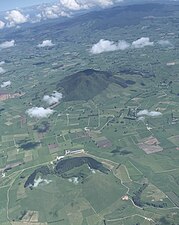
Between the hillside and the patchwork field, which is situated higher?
the patchwork field

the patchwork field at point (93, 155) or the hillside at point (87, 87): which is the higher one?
the patchwork field at point (93, 155)

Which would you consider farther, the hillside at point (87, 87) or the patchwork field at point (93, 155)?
the hillside at point (87, 87)

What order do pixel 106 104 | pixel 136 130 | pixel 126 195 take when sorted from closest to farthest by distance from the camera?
pixel 126 195, pixel 136 130, pixel 106 104

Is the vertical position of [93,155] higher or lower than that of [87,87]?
higher

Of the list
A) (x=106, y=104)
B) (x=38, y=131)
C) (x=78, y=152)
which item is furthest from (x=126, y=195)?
(x=106, y=104)

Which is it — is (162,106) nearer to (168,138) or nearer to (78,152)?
(168,138)

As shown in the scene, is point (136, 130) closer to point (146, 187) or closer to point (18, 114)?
point (146, 187)

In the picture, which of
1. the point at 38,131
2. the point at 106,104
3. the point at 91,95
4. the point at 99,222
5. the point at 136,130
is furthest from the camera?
the point at 91,95

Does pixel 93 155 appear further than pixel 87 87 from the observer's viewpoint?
No

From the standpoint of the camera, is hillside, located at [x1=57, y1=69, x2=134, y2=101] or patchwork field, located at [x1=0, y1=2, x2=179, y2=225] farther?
hillside, located at [x1=57, y1=69, x2=134, y2=101]

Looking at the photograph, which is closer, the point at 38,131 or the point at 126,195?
the point at 126,195

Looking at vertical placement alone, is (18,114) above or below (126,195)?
below
